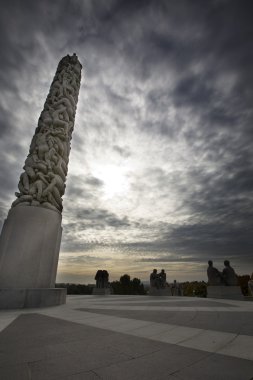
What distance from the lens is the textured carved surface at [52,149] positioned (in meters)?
8.98

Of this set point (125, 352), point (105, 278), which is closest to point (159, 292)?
point (105, 278)

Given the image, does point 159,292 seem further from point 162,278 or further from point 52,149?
point 52,149

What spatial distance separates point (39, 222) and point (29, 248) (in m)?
1.02

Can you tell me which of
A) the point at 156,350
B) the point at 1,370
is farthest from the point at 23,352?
the point at 156,350

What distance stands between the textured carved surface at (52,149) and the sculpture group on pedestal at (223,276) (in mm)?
10538

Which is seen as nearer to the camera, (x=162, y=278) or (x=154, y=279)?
(x=162, y=278)

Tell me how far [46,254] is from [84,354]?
607 cm

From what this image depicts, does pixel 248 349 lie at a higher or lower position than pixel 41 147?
lower

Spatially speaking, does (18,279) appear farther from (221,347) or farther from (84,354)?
(221,347)

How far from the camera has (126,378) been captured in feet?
6.37

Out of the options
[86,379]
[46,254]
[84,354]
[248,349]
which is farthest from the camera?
[46,254]

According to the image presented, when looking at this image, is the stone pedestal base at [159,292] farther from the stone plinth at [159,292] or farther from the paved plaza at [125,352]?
the paved plaza at [125,352]

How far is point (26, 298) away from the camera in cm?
663

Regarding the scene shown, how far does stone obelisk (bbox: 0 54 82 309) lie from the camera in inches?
283
